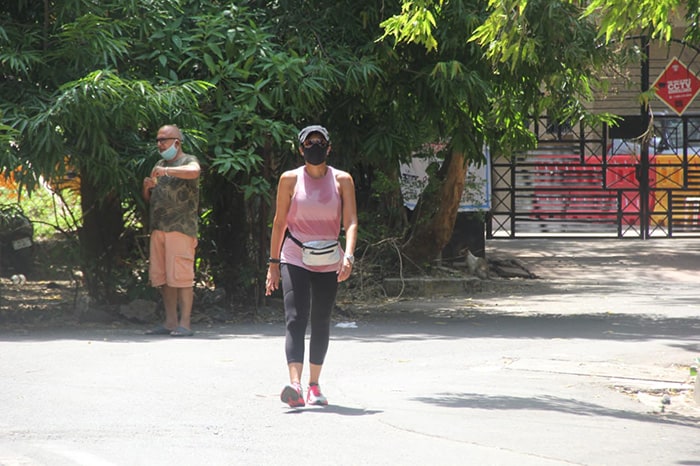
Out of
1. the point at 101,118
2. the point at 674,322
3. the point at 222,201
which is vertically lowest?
the point at 674,322

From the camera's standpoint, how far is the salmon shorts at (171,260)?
10891mm

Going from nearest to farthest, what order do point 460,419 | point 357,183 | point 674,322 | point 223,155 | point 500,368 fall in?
point 460,419 → point 500,368 → point 223,155 → point 674,322 → point 357,183

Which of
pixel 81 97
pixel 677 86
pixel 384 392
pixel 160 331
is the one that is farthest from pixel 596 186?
pixel 384 392

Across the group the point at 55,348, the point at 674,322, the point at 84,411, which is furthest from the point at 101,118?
the point at 674,322

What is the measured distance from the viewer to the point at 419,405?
730 cm

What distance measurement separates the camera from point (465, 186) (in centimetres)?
1681

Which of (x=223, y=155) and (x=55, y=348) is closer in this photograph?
(x=55, y=348)

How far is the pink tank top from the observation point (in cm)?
728

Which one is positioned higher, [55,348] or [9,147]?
[9,147]

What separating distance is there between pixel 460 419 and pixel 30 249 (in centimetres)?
886

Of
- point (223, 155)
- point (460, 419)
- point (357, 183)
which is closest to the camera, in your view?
point (460, 419)

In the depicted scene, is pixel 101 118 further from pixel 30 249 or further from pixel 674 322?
pixel 674 322

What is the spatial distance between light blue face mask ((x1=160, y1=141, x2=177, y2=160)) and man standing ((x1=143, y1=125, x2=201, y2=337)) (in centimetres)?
23

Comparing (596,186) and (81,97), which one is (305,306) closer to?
(81,97)
